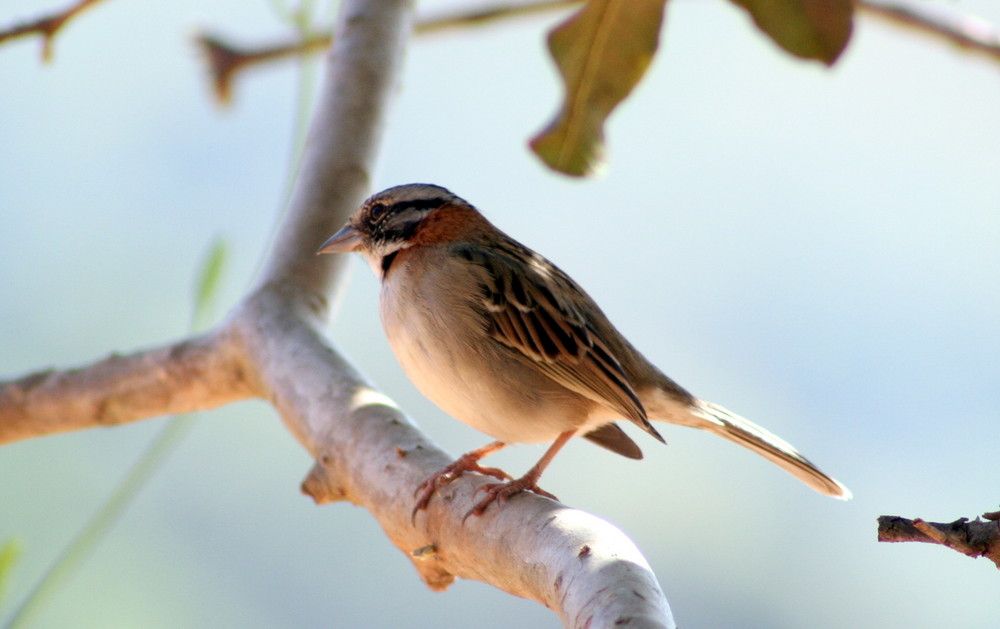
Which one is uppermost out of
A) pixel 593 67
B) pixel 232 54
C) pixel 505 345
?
pixel 232 54

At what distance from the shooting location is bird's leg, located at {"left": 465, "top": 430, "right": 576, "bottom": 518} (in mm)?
2082

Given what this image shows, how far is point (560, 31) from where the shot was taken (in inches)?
86.4

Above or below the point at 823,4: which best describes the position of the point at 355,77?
above

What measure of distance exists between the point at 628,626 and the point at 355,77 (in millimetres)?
2340

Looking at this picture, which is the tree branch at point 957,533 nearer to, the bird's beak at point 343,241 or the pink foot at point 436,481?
the pink foot at point 436,481

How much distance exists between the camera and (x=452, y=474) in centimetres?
227

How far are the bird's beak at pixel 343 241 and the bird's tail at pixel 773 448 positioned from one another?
1.18 m

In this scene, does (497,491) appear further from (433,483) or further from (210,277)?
(210,277)

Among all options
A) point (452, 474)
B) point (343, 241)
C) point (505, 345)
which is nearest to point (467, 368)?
point (505, 345)

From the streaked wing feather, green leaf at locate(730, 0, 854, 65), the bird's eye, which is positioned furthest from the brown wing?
green leaf at locate(730, 0, 854, 65)

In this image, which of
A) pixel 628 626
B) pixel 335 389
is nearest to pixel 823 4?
pixel 628 626

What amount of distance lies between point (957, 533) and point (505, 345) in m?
1.57

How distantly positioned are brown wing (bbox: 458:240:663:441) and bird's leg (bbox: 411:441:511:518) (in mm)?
323

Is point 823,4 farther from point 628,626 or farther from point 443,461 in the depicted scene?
point 443,461
